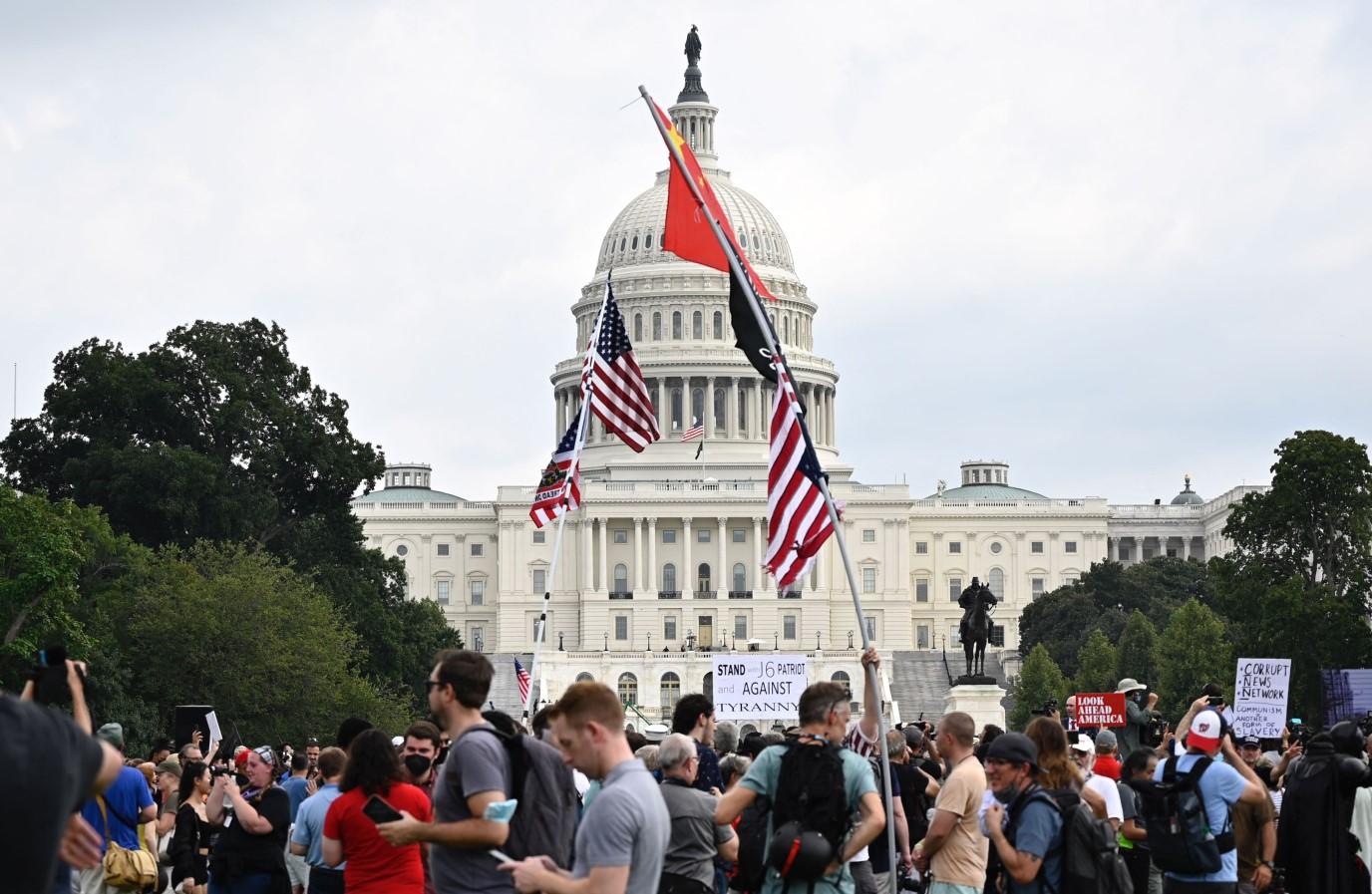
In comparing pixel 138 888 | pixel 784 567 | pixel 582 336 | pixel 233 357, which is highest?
pixel 582 336

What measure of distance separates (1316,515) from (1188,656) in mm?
23397

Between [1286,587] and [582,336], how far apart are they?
9500cm

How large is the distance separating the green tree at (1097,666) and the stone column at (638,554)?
38.4 m

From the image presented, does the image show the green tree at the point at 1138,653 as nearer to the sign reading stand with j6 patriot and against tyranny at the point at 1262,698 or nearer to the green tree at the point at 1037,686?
the green tree at the point at 1037,686

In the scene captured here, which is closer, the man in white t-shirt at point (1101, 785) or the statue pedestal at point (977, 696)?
the man in white t-shirt at point (1101, 785)

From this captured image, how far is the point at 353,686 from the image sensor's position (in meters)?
70.1

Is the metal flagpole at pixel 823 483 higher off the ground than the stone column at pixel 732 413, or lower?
lower

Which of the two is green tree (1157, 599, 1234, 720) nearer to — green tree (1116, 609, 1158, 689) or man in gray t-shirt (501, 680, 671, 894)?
green tree (1116, 609, 1158, 689)

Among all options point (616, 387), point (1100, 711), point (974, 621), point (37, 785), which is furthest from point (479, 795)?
point (974, 621)

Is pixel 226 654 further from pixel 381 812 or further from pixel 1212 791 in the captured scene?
pixel 381 812

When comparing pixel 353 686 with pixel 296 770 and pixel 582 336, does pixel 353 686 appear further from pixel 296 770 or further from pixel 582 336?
pixel 582 336

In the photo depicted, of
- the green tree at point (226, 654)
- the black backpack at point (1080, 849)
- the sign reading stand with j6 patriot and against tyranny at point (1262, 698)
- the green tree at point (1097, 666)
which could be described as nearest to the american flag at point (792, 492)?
the black backpack at point (1080, 849)

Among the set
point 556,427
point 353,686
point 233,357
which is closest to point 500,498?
point 556,427

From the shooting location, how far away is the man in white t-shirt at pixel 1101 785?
16900mm
